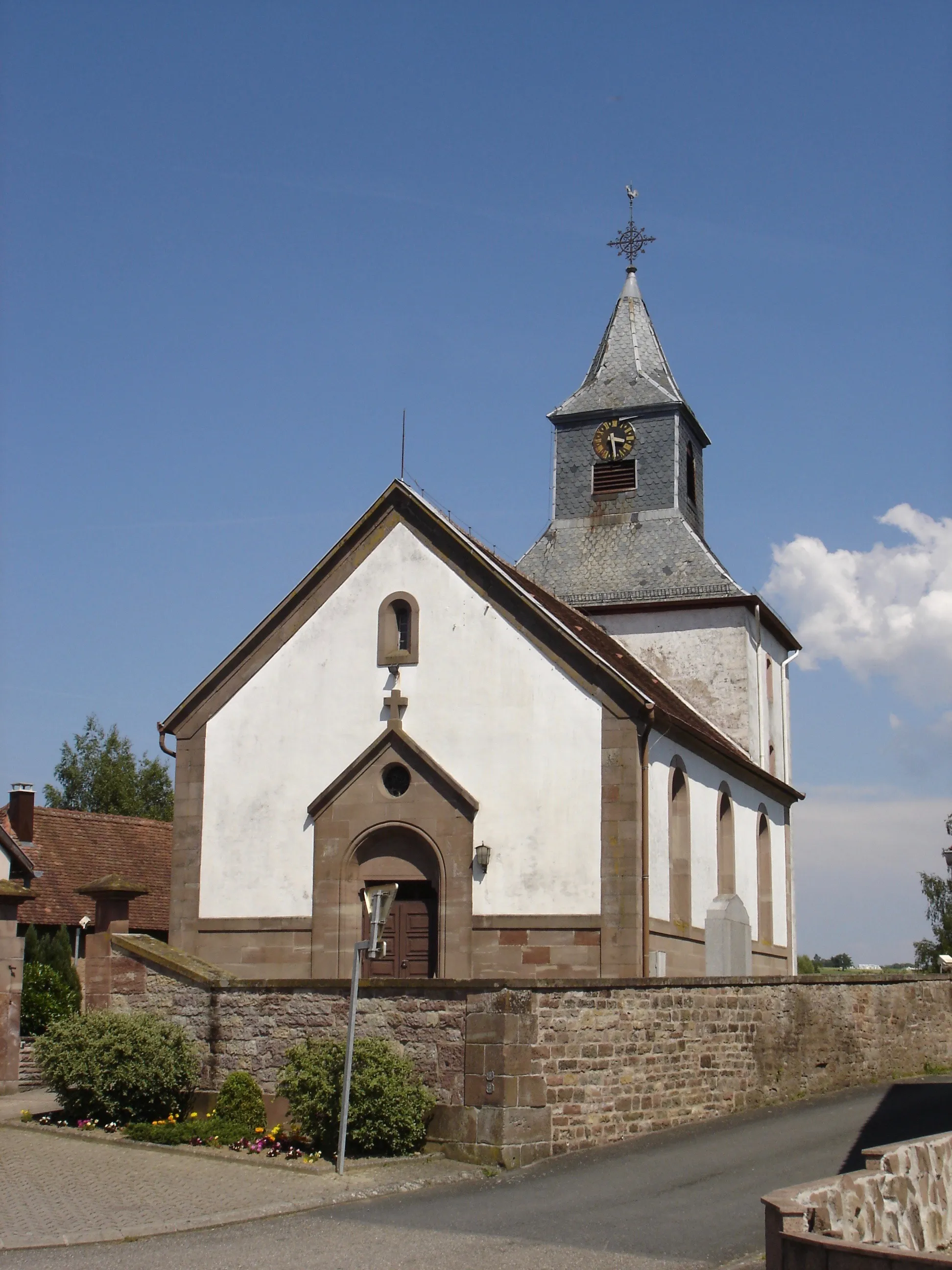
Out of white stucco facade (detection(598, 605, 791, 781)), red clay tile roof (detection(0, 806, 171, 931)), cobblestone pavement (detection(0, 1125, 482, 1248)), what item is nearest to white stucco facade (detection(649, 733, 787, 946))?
white stucco facade (detection(598, 605, 791, 781))

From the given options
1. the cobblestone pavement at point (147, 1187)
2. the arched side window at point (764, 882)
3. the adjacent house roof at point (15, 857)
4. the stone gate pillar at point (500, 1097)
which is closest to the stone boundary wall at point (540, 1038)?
the stone gate pillar at point (500, 1097)

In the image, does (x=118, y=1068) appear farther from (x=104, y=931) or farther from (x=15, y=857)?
(x=15, y=857)

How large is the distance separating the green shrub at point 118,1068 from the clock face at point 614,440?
59.5 ft

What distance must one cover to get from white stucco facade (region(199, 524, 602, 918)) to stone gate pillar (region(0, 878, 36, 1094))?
9.02 feet

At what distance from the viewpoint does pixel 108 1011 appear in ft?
56.7

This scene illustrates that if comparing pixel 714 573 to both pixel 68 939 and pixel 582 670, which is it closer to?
pixel 582 670

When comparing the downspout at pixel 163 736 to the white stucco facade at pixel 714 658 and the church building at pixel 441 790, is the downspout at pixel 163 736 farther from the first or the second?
the white stucco facade at pixel 714 658

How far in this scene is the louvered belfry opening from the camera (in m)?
31.4

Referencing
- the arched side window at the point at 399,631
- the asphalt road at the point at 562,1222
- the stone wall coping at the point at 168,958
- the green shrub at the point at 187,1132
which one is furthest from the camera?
the arched side window at the point at 399,631

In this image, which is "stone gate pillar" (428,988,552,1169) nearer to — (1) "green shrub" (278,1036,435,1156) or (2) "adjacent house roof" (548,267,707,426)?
(1) "green shrub" (278,1036,435,1156)

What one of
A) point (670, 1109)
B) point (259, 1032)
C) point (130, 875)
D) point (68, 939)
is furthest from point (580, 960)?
point (130, 875)

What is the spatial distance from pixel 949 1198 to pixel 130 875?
94.4ft

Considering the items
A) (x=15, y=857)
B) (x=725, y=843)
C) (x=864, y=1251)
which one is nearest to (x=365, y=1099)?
(x=864, y=1251)

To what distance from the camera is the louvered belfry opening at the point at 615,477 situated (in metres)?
31.4
